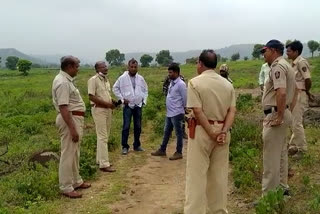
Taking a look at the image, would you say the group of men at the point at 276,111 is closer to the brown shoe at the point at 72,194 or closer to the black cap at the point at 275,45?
the black cap at the point at 275,45

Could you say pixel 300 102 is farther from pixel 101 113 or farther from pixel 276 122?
pixel 101 113

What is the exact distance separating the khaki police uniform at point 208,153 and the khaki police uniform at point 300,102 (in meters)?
3.03

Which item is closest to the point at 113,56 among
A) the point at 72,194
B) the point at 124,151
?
the point at 124,151

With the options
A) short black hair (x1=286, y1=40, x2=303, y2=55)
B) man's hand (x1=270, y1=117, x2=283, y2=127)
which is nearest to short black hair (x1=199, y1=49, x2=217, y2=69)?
man's hand (x1=270, y1=117, x2=283, y2=127)

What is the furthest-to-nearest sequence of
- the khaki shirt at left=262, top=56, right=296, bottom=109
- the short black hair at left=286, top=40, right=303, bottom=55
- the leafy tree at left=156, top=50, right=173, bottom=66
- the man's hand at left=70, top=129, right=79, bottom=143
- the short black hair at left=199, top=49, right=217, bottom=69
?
the leafy tree at left=156, top=50, right=173, bottom=66 → the short black hair at left=286, top=40, right=303, bottom=55 → the man's hand at left=70, top=129, right=79, bottom=143 → the khaki shirt at left=262, top=56, right=296, bottom=109 → the short black hair at left=199, top=49, right=217, bottom=69

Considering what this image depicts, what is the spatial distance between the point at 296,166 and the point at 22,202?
4.31m

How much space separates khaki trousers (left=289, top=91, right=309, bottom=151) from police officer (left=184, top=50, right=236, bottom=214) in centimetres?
316

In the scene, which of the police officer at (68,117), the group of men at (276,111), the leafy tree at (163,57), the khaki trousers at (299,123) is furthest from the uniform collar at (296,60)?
the leafy tree at (163,57)

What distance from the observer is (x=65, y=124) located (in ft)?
19.3

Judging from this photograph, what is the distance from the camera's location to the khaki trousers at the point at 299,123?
289 inches

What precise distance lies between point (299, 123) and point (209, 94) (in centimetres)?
355

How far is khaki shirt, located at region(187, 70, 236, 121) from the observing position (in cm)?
442

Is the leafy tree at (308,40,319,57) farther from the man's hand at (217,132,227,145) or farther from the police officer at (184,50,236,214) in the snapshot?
the man's hand at (217,132,227,145)

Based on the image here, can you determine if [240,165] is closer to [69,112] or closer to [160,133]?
[69,112]
